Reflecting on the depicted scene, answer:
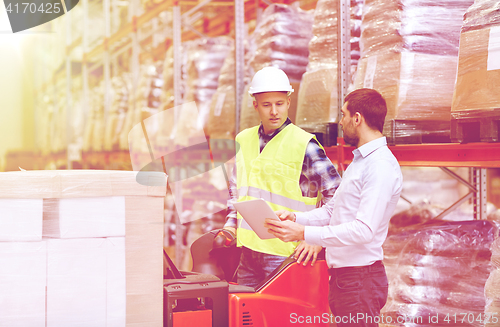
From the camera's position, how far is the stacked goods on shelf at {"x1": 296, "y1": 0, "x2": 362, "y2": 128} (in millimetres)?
3525

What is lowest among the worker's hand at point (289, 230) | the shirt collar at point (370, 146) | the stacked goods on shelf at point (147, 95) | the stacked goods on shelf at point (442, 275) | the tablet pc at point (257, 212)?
the stacked goods on shelf at point (442, 275)

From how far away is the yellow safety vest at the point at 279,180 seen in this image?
108 inches

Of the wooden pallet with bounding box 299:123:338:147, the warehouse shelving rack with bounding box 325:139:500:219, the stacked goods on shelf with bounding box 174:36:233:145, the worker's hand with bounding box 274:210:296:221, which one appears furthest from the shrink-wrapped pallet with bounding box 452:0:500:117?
the stacked goods on shelf with bounding box 174:36:233:145

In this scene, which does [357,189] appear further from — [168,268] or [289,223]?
[168,268]

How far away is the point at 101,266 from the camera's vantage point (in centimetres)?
164

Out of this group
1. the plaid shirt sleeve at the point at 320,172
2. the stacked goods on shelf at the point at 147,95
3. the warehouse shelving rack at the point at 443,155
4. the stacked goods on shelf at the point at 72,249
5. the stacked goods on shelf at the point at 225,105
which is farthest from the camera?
the stacked goods on shelf at the point at 147,95

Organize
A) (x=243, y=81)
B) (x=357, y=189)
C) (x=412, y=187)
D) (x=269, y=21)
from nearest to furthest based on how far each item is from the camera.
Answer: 1. (x=357, y=189)
2. (x=269, y=21)
3. (x=243, y=81)
4. (x=412, y=187)

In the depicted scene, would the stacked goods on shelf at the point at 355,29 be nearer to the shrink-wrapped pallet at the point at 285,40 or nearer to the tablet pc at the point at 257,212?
the shrink-wrapped pallet at the point at 285,40

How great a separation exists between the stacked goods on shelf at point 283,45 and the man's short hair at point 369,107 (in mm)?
1937

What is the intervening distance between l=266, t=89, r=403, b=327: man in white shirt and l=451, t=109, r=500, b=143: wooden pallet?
0.39 meters

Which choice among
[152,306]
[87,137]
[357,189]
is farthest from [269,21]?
[87,137]

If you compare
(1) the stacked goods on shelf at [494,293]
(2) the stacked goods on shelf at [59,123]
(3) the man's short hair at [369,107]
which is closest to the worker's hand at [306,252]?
(3) the man's short hair at [369,107]

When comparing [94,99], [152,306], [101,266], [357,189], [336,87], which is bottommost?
[152,306]

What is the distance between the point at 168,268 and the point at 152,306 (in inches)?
A: 11.9
